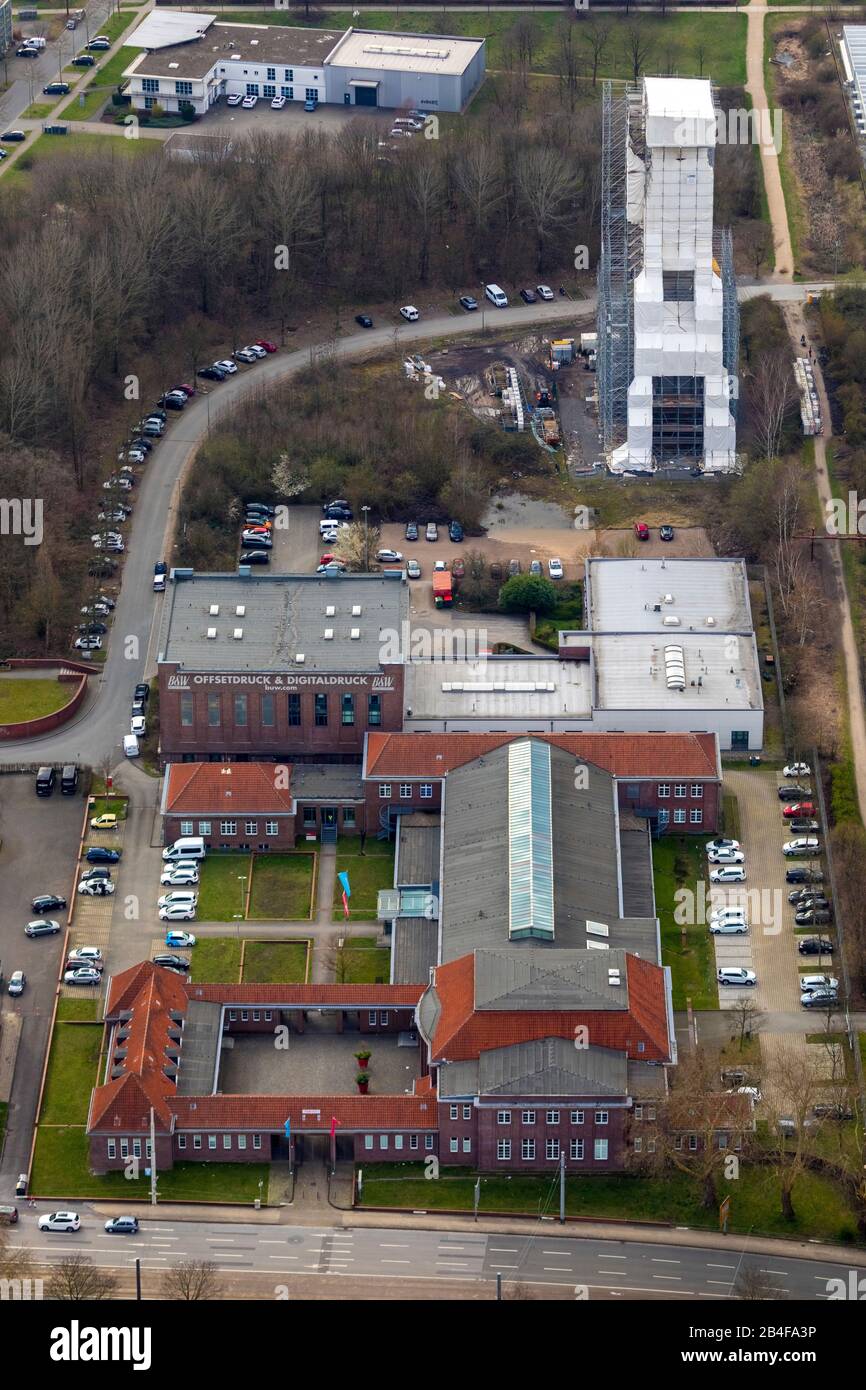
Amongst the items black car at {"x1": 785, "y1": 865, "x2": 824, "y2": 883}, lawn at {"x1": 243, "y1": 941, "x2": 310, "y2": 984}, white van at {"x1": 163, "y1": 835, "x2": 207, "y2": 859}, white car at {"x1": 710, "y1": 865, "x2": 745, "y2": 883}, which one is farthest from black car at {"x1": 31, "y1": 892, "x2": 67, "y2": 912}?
black car at {"x1": 785, "y1": 865, "x2": 824, "y2": 883}

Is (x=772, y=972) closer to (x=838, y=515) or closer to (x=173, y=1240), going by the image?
(x=173, y=1240)

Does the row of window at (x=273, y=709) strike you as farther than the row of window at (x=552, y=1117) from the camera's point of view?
Yes

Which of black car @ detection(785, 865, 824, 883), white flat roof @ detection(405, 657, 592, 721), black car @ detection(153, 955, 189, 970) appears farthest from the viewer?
white flat roof @ detection(405, 657, 592, 721)

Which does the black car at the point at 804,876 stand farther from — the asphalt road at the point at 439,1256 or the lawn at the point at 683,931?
the asphalt road at the point at 439,1256

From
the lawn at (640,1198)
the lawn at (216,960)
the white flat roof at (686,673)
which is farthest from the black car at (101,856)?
the white flat roof at (686,673)

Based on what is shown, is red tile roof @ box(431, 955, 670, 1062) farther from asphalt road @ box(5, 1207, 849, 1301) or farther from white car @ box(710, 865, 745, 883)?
white car @ box(710, 865, 745, 883)

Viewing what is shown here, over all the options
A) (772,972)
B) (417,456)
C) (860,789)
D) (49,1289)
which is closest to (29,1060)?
(49,1289)
